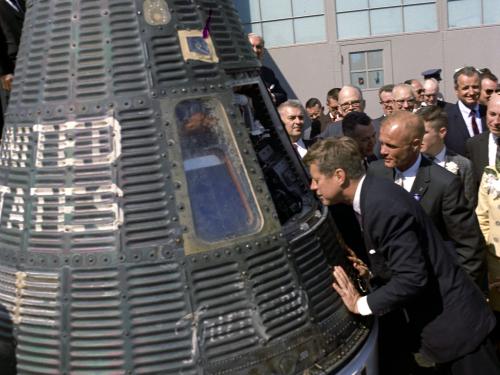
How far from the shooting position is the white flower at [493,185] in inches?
155

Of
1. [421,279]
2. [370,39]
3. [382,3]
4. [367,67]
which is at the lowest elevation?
[421,279]

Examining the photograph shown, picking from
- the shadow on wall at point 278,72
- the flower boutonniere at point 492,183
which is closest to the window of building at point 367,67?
the shadow on wall at point 278,72

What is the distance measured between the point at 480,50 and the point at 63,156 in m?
12.8

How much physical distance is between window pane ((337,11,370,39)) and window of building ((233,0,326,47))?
0.37 metres

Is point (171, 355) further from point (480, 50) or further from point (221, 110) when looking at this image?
point (480, 50)

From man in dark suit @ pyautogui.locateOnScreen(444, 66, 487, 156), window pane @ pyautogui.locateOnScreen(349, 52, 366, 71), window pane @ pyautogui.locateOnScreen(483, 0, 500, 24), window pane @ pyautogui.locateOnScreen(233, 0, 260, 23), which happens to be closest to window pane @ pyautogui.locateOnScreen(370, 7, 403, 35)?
window pane @ pyautogui.locateOnScreen(349, 52, 366, 71)

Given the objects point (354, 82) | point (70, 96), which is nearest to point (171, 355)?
point (70, 96)

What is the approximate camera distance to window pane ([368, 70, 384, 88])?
14.0 metres

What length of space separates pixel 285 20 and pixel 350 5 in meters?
1.44

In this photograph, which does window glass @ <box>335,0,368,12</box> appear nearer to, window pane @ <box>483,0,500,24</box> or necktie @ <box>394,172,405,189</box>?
window pane @ <box>483,0,500,24</box>

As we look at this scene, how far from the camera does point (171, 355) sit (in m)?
2.40

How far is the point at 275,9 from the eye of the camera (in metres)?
14.1

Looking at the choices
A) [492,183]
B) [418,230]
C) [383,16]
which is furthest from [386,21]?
[418,230]

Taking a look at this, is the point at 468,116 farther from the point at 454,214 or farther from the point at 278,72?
the point at 278,72
